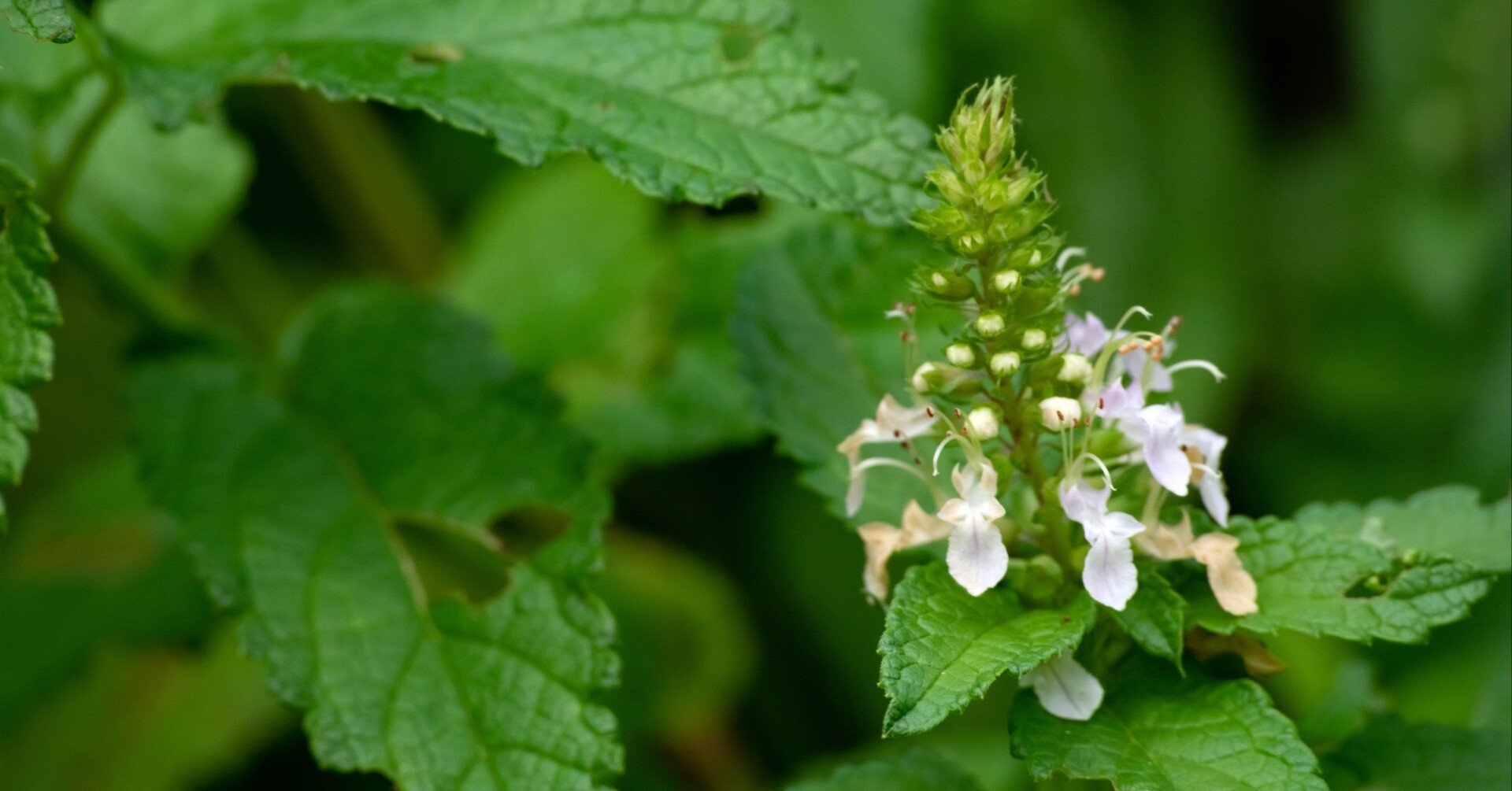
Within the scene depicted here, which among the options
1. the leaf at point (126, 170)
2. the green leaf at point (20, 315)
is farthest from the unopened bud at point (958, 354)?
the leaf at point (126, 170)

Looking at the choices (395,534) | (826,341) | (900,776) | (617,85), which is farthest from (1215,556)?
(395,534)

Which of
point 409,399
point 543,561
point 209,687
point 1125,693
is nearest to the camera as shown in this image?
point 1125,693

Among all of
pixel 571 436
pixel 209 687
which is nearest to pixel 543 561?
pixel 571 436

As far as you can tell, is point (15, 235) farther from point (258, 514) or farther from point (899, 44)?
point (899, 44)

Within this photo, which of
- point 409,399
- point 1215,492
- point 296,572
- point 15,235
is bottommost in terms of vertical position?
point 296,572

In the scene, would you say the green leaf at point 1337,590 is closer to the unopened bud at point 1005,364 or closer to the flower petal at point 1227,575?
the flower petal at point 1227,575

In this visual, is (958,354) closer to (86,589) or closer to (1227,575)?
(1227,575)
